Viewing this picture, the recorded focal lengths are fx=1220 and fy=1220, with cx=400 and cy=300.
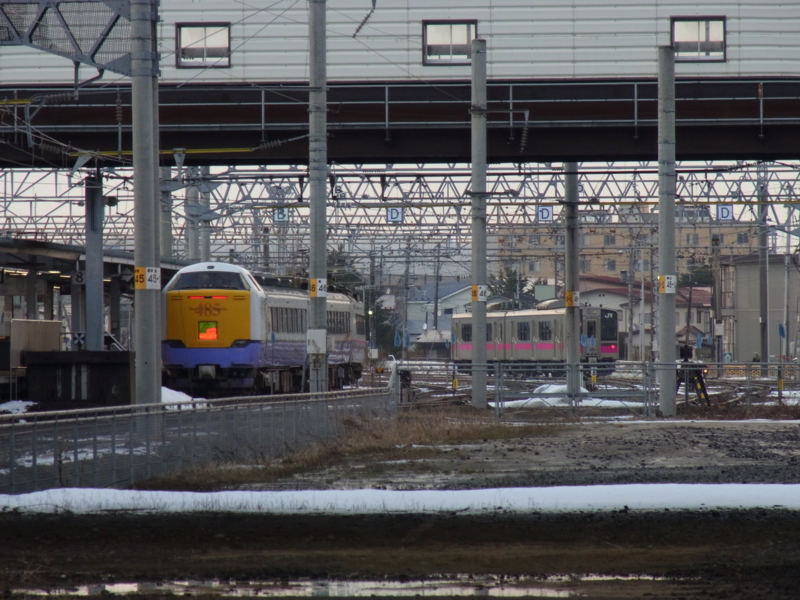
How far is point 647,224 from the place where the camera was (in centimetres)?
5072

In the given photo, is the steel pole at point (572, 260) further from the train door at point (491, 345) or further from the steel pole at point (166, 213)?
the train door at point (491, 345)

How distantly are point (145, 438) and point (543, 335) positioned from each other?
42.4 metres

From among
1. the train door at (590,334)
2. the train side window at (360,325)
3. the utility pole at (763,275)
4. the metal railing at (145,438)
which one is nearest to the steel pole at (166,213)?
the train side window at (360,325)

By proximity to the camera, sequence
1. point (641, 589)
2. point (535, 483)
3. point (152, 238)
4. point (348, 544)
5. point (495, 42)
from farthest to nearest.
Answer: point (495, 42) < point (152, 238) < point (535, 483) < point (348, 544) < point (641, 589)

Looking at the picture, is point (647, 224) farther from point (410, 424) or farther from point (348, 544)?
point (348, 544)

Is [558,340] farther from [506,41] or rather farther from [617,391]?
[617,391]

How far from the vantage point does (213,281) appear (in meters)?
31.1

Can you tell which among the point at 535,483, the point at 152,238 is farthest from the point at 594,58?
the point at 535,483

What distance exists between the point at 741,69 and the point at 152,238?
19912 millimetres

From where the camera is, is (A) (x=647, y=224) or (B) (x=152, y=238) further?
(A) (x=647, y=224)

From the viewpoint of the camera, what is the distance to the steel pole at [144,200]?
17375 millimetres

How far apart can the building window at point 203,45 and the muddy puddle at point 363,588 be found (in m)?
25.5

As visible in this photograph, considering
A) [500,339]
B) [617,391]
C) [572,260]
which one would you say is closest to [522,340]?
[500,339]

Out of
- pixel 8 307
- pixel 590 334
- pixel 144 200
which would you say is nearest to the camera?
pixel 144 200
